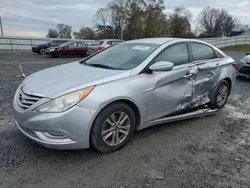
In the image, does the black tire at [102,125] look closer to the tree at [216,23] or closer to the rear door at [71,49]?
the rear door at [71,49]

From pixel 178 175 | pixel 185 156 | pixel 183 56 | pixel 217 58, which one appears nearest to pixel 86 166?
pixel 178 175

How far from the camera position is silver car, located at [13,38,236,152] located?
2.57 metres

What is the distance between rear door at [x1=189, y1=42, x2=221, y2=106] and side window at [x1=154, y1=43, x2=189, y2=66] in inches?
7.3

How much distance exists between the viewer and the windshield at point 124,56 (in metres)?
3.35

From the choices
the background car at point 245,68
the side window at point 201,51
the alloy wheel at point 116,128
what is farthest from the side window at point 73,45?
the alloy wheel at point 116,128

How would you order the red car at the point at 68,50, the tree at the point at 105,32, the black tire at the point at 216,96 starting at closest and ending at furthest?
the black tire at the point at 216,96, the red car at the point at 68,50, the tree at the point at 105,32

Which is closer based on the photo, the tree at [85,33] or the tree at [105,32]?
the tree at [105,32]

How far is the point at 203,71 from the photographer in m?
4.01

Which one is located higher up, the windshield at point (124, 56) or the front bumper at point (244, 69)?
the windshield at point (124, 56)

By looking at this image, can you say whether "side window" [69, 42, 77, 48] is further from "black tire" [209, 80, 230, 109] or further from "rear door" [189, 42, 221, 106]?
"black tire" [209, 80, 230, 109]

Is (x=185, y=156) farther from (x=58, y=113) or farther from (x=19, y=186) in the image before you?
(x=19, y=186)

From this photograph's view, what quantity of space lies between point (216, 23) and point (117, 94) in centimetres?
7767

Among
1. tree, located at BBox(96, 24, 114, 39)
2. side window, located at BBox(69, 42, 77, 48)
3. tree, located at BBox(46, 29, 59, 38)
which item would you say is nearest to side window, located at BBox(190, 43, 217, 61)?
side window, located at BBox(69, 42, 77, 48)

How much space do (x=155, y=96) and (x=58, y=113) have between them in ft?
4.71
